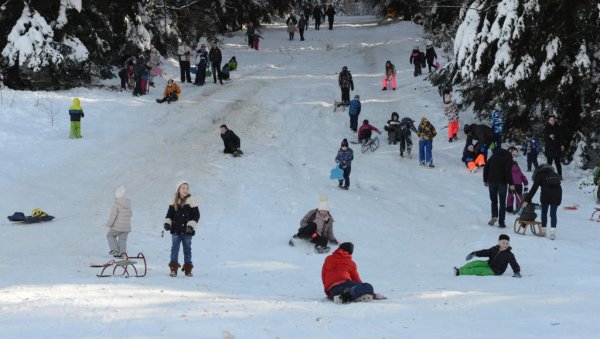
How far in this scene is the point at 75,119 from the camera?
21.1 metres

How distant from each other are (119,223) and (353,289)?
4.72 meters

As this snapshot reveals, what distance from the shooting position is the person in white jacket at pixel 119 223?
40.4ft

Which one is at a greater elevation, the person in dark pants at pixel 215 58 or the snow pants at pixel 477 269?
the person in dark pants at pixel 215 58

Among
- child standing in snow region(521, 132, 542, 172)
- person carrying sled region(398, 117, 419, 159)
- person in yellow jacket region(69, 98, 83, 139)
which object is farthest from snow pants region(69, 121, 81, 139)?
child standing in snow region(521, 132, 542, 172)

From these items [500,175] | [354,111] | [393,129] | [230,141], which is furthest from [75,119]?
[500,175]

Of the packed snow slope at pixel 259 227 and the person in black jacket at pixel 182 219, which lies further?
the person in black jacket at pixel 182 219

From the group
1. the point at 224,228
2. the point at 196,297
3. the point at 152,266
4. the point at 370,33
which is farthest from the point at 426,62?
the point at 196,297

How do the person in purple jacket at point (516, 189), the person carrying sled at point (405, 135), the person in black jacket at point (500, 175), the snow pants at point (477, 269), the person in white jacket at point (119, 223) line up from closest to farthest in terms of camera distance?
the snow pants at point (477, 269)
the person in white jacket at point (119, 223)
the person in black jacket at point (500, 175)
the person in purple jacket at point (516, 189)
the person carrying sled at point (405, 135)

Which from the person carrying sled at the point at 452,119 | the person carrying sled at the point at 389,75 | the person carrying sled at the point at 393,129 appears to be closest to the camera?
the person carrying sled at the point at 393,129

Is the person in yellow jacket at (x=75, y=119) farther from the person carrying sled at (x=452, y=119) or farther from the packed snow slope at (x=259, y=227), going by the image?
the person carrying sled at (x=452, y=119)

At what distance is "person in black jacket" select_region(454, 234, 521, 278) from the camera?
457 inches

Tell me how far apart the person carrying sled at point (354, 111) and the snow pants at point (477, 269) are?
483 inches

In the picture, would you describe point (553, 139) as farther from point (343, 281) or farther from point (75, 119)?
point (75, 119)

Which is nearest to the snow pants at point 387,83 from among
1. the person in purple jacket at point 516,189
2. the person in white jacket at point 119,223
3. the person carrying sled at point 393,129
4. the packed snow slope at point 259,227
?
the packed snow slope at point 259,227
